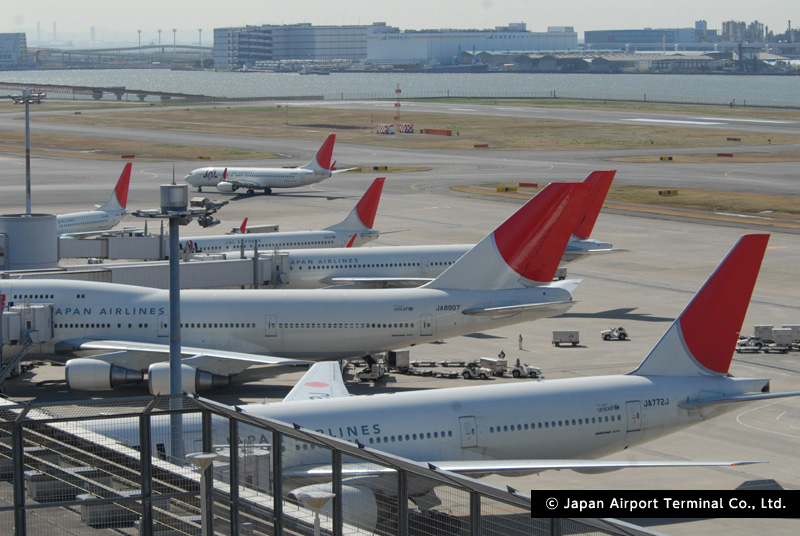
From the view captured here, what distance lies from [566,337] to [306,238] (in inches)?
849

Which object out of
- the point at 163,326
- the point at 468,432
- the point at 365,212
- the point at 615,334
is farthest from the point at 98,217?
the point at 468,432

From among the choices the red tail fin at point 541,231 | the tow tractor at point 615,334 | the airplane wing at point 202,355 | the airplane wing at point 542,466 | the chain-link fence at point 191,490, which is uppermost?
the red tail fin at point 541,231

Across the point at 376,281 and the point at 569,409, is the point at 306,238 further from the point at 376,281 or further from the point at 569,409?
the point at 569,409

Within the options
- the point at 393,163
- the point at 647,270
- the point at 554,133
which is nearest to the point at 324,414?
the point at 647,270

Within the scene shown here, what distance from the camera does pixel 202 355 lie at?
132ft

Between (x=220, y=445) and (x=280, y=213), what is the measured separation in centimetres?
7687

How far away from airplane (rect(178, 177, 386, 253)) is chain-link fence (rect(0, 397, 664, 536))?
4277cm

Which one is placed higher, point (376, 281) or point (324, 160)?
point (324, 160)

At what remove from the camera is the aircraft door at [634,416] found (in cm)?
2972

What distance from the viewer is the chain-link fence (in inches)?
670

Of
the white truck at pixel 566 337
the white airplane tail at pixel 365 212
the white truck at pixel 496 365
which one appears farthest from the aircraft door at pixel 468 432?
the white airplane tail at pixel 365 212

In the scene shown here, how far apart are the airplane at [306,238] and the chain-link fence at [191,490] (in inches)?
1684

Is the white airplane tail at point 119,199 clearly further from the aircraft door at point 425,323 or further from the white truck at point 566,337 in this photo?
the aircraft door at point 425,323

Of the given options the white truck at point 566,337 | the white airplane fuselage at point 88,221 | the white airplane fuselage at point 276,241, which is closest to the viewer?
the white truck at point 566,337
